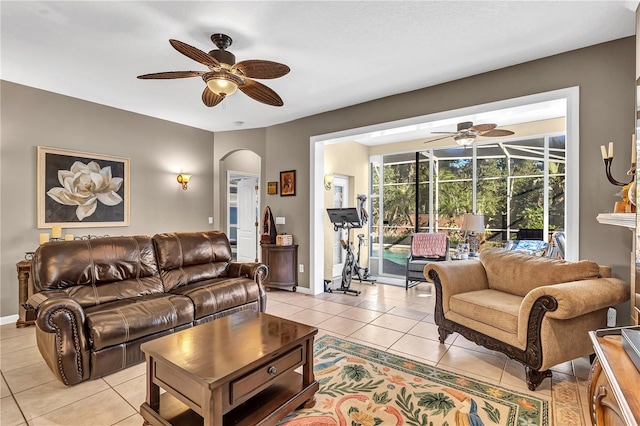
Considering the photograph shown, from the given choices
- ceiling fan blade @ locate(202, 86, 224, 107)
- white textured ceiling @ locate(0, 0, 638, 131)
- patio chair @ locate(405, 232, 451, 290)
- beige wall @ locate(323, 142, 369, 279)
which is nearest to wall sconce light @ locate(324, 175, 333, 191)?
beige wall @ locate(323, 142, 369, 279)

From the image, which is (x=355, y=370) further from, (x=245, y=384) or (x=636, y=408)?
(x=636, y=408)

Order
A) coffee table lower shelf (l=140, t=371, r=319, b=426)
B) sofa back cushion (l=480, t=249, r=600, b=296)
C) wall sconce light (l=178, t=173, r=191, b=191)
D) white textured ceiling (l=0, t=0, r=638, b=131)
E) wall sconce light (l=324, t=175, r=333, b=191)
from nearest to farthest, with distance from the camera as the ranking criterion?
coffee table lower shelf (l=140, t=371, r=319, b=426) < white textured ceiling (l=0, t=0, r=638, b=131) < sofa back cushion (l=480, t=249, r=600, b=296) < wall sconce light (l=178, t=173, r=191, b=191) < wall sconce light (l=324, t=175, r=333, b=191)

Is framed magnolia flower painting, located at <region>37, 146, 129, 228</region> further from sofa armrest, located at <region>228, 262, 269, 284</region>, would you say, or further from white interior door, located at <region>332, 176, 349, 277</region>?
white interior door, located at <region>332, 176, 349, 277</region>

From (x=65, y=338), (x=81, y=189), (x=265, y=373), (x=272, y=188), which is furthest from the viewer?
(x=272, y=188)

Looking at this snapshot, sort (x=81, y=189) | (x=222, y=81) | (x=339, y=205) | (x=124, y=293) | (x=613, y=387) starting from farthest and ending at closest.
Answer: (x=339, y=205) < (x=81, y=189) < (x=124, y=293) < (x=222, y=81) < (x=613, y=387)

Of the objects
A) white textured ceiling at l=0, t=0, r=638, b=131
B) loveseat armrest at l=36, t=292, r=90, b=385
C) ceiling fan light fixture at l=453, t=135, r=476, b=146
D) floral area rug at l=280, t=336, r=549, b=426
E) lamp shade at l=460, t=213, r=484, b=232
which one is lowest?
floral area rug at l=280, t=336, r=549, b=426

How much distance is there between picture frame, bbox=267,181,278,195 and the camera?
17.9 feet

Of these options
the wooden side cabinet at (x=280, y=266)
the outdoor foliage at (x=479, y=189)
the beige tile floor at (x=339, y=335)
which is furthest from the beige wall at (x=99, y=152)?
the outdoor foliage at (x=479, y=189)

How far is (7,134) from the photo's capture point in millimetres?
3645

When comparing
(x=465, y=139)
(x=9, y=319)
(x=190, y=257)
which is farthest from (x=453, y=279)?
(x=9, y=319)

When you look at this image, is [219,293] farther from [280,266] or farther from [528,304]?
[528,304]

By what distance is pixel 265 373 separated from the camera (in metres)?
1.76

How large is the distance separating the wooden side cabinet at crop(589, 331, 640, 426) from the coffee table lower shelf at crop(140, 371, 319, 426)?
1.48 m

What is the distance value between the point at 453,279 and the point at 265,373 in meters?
2.04
